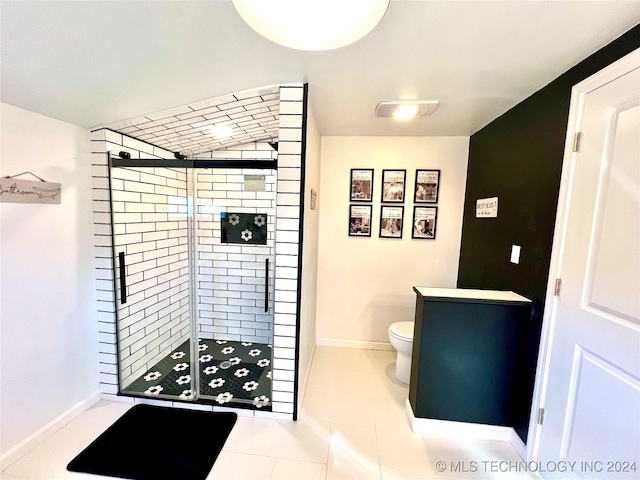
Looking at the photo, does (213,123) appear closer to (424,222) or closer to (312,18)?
(312,18)

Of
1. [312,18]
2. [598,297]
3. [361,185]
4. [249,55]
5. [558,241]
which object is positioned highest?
[249,55]

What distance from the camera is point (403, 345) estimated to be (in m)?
2.05

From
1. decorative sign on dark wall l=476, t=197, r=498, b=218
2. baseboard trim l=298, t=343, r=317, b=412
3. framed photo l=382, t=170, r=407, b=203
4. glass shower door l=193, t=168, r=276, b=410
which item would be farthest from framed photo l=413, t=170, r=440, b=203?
baseboard trim l=298, t=343, r=317, b=412

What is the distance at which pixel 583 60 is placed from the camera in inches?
47.4

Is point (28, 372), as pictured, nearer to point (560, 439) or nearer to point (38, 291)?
point (38, 291)

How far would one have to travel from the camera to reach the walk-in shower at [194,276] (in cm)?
184

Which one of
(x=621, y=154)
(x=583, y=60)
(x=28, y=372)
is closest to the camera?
(x=621, y=154)

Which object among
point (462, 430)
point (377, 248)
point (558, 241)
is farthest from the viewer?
point (377, 248)

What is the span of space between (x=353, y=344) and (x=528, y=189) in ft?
6.70

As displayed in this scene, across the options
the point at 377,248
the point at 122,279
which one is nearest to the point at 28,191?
the point at 122,279

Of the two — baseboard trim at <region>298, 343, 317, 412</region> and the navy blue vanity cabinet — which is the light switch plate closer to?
the navy blue vanity cabinet

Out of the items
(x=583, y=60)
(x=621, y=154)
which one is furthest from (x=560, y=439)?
(x=583, y=60)

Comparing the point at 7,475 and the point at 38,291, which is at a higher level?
the point at 38,291

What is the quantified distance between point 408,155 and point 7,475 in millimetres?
3337
